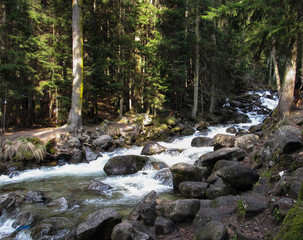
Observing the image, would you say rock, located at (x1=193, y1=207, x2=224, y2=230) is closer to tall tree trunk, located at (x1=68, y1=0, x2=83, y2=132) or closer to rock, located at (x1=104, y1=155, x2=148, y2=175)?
rock, located at (x1=104, y1=155, x2=148, y2=175)

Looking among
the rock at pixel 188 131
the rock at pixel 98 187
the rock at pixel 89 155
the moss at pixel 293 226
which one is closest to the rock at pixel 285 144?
the moss at pixel 293 226

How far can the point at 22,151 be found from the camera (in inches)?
405

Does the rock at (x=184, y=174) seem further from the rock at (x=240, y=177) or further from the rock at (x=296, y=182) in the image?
the rock at (x=296, y=182)

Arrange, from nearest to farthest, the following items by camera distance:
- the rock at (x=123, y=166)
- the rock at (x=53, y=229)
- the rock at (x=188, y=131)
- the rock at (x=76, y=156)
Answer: the rock at (x=53, y=229) → the rock at (x=123, y=166) → the rock at (x=76, y=156) → the rock at (x=188, y=131)

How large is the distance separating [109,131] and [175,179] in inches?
342

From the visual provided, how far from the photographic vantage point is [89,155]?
38.4 ft

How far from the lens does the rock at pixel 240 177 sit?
5688 mm

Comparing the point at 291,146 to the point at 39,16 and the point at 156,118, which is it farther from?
the point at 39,16

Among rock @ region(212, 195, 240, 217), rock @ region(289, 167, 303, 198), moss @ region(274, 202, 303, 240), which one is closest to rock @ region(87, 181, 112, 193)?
rock @ region(212, 195, 240, 217)

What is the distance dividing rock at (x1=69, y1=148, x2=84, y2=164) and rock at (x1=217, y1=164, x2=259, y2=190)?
26.3ft

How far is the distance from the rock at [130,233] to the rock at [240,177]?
251cm

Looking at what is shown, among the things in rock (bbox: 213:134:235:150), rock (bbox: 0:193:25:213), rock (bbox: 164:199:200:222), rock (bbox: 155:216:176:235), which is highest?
rock (bbox: 213:134:235:150)

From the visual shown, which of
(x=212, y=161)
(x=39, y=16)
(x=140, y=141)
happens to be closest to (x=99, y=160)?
(x=140, y=141)

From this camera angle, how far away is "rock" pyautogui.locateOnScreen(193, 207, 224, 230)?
4.42m
